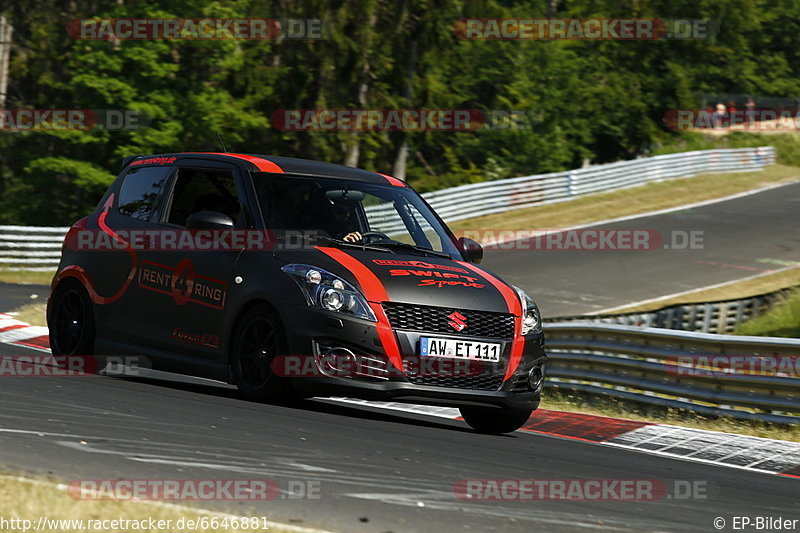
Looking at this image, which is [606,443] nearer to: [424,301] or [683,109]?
[424,301]

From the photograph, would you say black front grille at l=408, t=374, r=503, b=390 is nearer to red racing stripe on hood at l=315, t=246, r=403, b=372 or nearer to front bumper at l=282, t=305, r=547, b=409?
front bumper at l=282, t=305, r=547, b=409

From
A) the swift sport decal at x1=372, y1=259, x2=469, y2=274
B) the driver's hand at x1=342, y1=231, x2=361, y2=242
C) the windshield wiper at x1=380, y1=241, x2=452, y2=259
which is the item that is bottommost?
the swift sport decal at x1=372, y1=259, x2=469, y2=274

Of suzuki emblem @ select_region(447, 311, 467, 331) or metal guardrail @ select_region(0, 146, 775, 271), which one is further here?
metal guardrail @ select_region(0, 146, 775, 271)

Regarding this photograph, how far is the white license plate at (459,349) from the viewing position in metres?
7.56

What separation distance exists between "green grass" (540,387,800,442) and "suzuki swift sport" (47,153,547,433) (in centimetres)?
283

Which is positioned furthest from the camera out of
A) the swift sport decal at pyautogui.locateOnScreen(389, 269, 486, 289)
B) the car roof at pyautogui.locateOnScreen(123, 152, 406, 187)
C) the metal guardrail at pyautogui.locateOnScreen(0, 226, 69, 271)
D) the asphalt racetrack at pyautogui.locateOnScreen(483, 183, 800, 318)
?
the metal guardrail at pyautogui.locateOnScreen(0, 226, 69, 271)

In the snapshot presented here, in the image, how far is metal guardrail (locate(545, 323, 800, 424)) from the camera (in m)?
10.4

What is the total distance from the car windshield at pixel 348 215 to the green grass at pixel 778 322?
862cm

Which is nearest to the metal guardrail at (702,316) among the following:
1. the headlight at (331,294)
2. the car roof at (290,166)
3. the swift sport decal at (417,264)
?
the car roof at (290,166)

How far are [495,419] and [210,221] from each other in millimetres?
2507

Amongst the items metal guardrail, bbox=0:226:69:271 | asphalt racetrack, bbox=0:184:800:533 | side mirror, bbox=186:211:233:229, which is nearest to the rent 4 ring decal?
side mirror, bbox=186:211:233:229

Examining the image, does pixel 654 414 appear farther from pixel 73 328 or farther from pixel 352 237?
pixel 73 328

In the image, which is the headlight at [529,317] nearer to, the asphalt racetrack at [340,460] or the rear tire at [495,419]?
the rear tire at [495,419]

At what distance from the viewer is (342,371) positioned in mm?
7504
